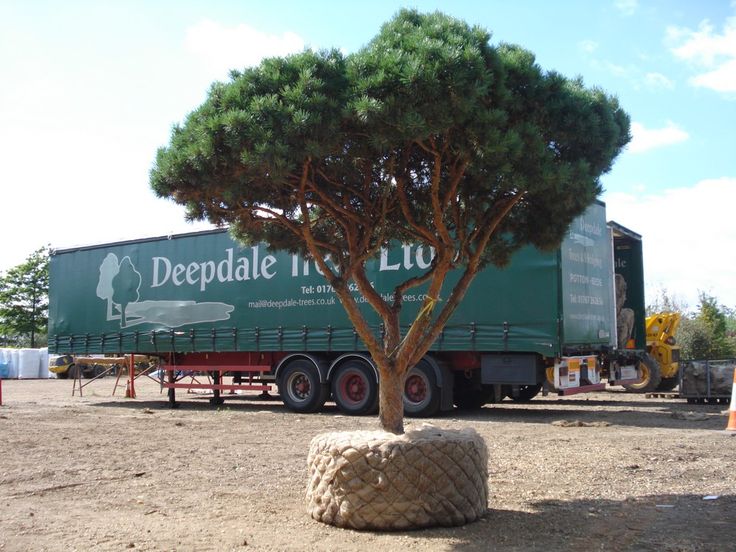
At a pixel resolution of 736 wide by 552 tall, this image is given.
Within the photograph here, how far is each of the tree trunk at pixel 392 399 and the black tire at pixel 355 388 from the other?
26.9 ft

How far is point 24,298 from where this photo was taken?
54.3m

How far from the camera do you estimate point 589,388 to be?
13.4 metres

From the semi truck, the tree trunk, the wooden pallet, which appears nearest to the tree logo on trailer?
the semi truck

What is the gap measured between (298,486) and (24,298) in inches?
2091

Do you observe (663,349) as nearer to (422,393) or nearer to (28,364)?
(422,393)

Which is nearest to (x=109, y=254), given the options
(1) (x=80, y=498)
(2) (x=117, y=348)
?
(2) (x=117, y=348)

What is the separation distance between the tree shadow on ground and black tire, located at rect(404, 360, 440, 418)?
7.12 metres

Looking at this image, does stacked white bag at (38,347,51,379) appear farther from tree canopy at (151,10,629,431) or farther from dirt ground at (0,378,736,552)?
tree canopy at (151,10,629,431)

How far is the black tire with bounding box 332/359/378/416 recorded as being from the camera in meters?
14.2

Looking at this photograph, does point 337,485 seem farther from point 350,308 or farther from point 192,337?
point 192,337

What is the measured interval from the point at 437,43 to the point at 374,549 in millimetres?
3469

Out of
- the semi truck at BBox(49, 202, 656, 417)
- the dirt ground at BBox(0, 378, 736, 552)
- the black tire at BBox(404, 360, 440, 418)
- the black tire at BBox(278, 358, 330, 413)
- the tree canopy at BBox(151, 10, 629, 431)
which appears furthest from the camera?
the black tire at BBox(278, 358, 330, 413)

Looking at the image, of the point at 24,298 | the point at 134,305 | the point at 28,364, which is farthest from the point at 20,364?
the point at 134,305

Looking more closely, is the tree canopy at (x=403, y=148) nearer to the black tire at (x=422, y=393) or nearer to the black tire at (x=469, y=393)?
the black tire at (x=422, y=393)
